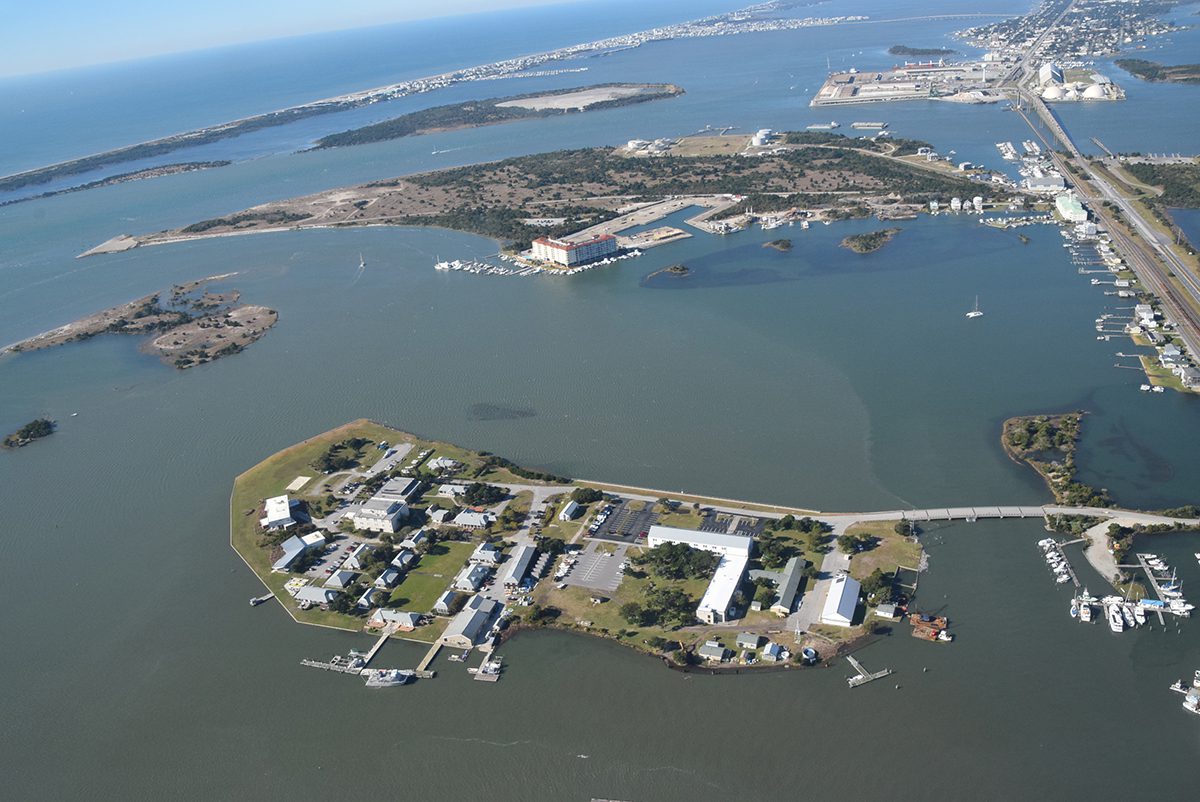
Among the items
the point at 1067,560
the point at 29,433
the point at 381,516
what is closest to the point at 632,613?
the point at 381,516

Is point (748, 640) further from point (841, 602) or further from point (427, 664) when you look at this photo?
point (427, 664)

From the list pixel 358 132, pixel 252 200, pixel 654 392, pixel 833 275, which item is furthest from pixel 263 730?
pixel 358 132

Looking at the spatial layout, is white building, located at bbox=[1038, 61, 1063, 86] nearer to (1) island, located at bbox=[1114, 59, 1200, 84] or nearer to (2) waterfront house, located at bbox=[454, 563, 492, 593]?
(1) island, located at bbox=[1114, 59, 1200, 84]

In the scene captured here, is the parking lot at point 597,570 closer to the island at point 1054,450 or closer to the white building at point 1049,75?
the island at point 1054,450

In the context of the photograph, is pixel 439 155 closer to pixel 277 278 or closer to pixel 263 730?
pixel 277 278

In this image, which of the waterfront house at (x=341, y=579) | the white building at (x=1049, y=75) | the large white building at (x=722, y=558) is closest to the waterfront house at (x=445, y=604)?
the waterfront house at (x=341, y=579)

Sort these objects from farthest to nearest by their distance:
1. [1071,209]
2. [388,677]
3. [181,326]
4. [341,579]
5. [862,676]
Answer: [1071,209]
[181,326]
[341,579]
[388,677]
[862,676]
